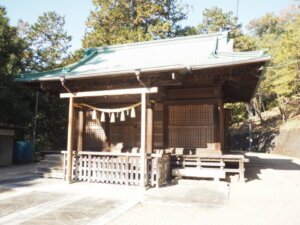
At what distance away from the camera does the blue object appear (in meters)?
Result: 16.6

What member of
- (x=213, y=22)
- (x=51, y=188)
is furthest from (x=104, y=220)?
(x=213, y=22)

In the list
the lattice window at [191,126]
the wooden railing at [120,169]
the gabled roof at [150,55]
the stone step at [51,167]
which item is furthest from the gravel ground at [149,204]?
the gabled roof at [150,55]

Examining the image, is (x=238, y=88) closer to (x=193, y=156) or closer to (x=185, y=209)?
(x=193, y=156)

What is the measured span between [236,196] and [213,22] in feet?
92.5

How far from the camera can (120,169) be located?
8.92 metres

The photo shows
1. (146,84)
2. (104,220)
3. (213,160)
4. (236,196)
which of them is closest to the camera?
(104,220)

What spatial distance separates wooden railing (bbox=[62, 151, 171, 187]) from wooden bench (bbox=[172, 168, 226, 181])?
36 cm

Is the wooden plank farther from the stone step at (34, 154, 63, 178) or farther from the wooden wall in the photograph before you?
the stone step at (34, 154, 63, 178)

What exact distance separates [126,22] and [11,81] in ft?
47.1

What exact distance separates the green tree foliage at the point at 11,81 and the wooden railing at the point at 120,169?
8368 mm

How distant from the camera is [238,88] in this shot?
12.0 metres

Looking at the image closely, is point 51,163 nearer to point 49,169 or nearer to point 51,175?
point 49,169

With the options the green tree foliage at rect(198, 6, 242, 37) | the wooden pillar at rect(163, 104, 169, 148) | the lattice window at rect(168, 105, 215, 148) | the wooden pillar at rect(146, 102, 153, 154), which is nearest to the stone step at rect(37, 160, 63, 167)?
the wooden pillar at rect(146, 102, 153, 154)

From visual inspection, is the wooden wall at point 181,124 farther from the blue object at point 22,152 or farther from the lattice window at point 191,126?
the blue object at point 22,152
